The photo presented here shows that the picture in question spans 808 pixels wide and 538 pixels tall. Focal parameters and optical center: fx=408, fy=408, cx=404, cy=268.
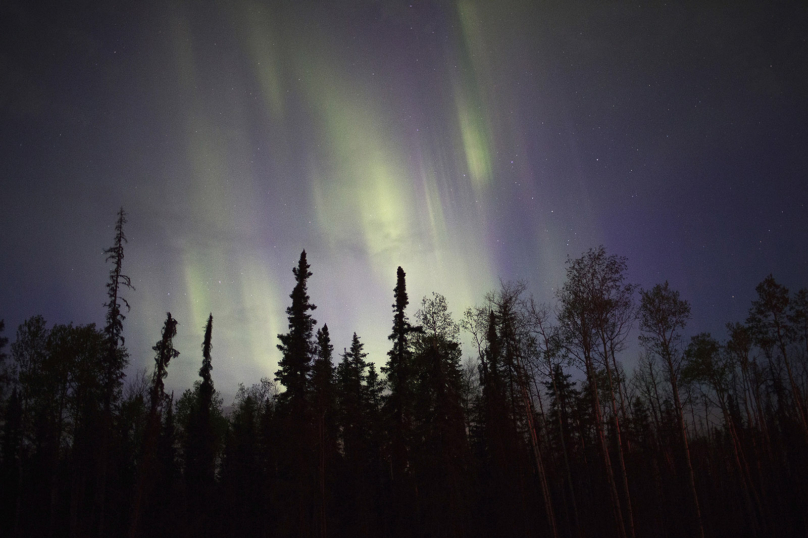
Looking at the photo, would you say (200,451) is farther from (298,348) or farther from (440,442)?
(440,442)

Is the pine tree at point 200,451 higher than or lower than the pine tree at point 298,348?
lower

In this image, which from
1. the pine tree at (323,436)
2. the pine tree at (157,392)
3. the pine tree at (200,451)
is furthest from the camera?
the pine tree at (200,451)

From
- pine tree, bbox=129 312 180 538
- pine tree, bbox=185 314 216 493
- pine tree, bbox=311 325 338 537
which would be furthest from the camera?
pine tree, bbox=185 314 216 493

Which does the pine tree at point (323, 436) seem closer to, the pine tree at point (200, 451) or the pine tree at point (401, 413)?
the pine tree at point (401, 413)

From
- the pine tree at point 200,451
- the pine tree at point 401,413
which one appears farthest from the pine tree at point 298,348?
the pine tree at point 200,451

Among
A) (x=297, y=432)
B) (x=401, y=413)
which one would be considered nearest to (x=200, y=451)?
(x=297, y=432)

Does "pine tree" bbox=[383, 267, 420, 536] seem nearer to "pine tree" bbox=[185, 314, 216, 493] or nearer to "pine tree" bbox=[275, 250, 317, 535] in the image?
"pine tree" bbox=[275, 250, 317, 535]

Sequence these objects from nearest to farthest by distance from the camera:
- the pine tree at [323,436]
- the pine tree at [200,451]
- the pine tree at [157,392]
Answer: the pine tree at [157,392] → the pine tree at [323,436] → the pine tree at [200,451]

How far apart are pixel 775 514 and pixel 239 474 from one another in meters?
47.4

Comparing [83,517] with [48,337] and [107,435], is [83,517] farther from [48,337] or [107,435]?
[48,337]

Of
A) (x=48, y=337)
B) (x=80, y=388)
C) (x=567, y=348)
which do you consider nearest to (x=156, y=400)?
(x=80, y=388)

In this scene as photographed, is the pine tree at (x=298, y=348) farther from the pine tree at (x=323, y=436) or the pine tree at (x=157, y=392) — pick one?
the pine tree at (x=157, y=392)

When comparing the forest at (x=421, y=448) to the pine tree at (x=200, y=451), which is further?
the pine tree at (x=200, y=451)

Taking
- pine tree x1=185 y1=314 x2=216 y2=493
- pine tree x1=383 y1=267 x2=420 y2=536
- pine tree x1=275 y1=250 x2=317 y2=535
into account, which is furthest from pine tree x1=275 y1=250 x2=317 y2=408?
pine tree x1=185 y1=314 x2=216 y2=493
